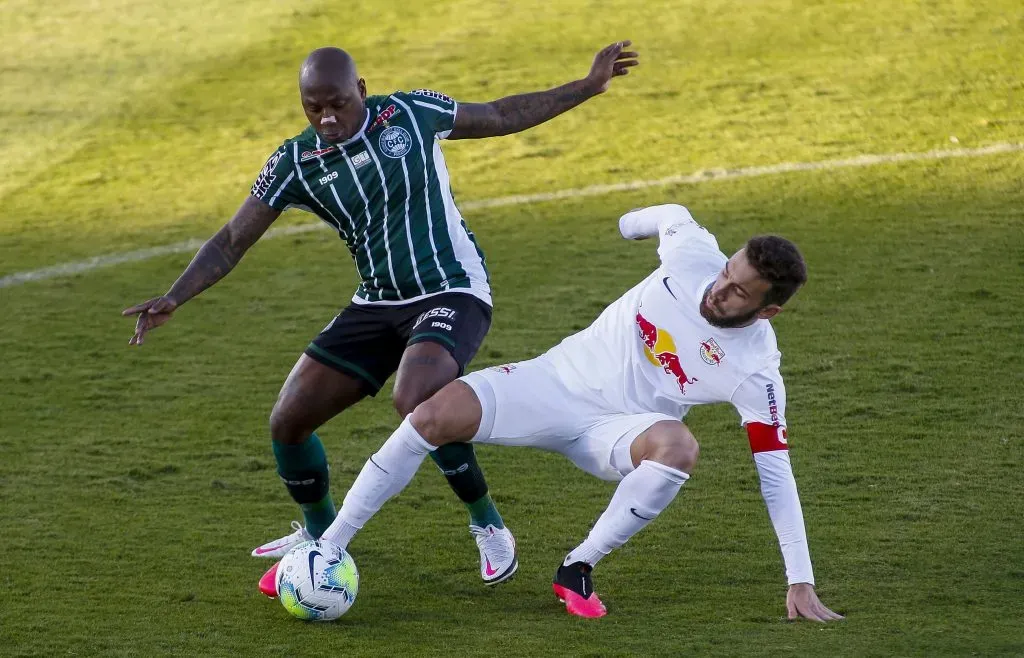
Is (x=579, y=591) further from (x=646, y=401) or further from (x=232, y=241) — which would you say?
(x=232, y=241)

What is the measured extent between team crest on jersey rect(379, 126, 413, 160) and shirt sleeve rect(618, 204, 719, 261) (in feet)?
2.68

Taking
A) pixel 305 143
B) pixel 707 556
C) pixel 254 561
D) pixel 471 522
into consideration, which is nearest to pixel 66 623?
pixel 254 561

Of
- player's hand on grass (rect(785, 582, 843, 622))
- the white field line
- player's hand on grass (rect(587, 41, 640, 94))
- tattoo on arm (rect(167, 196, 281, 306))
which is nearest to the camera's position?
player's hand on grass (rect(785, 582, 843, 622))

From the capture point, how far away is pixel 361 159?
4914mm

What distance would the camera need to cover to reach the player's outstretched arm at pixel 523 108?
204 inches

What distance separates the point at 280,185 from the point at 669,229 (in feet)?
4.51

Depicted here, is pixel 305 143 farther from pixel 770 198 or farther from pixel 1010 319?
pixel 770 198

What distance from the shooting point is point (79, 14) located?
43.0 feet

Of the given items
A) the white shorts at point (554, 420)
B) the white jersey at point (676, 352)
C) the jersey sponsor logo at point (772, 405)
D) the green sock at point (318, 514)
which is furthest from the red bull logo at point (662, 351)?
the green sock at point (318, 514)

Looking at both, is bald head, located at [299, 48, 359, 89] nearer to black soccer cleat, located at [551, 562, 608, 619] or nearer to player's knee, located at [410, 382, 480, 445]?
player's knee, located at [410, 382, 480, 445]

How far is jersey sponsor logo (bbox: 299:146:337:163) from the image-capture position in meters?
4.90

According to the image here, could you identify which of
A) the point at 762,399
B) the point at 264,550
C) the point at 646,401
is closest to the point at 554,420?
the point at 646,401

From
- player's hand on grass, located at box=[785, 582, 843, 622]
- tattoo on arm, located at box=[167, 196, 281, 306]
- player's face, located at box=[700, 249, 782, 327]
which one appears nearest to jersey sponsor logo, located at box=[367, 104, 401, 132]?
tattoo on arm, located at box=[167, 196, 281, 306]

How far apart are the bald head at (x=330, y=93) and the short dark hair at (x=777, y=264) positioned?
1462mm
